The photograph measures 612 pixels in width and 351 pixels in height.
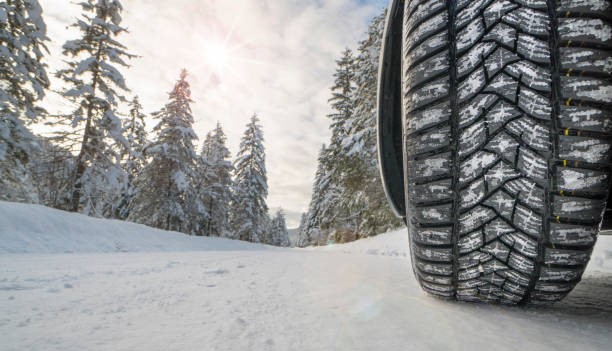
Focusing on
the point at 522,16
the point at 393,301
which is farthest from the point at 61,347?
the point at 522,16

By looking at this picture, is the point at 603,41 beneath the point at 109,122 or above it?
beneath

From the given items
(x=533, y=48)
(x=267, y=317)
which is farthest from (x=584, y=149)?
(x=267, y=317)

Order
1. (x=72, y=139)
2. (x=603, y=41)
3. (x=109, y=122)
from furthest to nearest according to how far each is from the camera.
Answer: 1. (x=109, y=122)
2. (x=72, y=139)
3. (x=603, y=41)

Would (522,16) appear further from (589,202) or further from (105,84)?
(105,84)

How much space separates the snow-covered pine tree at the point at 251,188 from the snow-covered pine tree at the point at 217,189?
3.58 feet

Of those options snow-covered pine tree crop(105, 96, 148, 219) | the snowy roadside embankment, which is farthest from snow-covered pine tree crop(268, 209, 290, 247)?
the snowy roadside embankment

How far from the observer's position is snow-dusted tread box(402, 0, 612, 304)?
0.80 metres

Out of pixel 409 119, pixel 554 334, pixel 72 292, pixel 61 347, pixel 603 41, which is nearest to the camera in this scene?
pixel 61 347

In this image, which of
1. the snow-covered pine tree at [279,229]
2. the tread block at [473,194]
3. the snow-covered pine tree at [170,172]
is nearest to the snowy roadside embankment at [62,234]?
the tread block at [473,194]

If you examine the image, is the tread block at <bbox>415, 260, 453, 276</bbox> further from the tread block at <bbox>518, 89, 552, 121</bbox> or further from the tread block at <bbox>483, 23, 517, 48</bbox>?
the tread block at <bbox>483, 23, 517, 48</bbox>

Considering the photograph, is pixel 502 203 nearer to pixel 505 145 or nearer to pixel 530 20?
pixel 505 145

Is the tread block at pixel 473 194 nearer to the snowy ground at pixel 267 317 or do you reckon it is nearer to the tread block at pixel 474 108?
the tread block at pixel 474 108

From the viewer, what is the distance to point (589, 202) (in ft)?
2.76

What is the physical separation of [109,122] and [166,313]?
1450 centimetres
